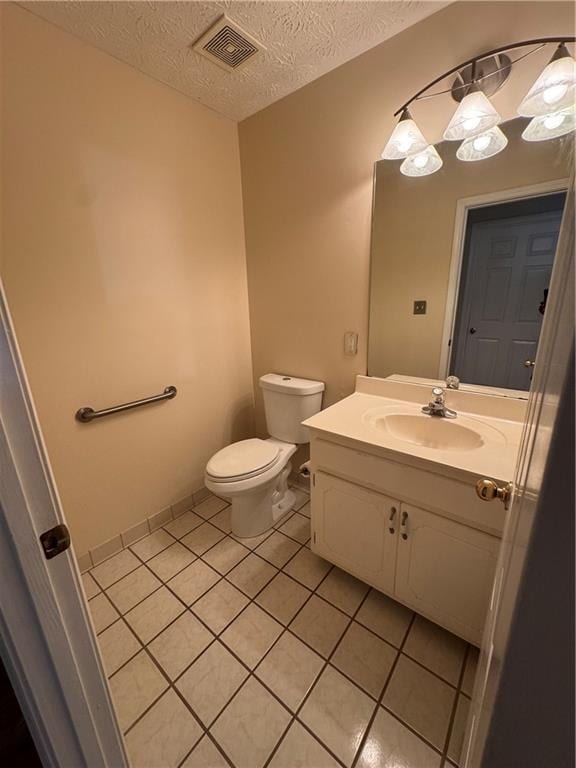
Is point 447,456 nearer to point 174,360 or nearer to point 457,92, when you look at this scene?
point 457,92

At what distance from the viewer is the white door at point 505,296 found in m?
1.11

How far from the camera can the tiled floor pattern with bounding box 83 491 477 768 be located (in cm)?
92

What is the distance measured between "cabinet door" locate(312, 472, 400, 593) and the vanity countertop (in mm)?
217

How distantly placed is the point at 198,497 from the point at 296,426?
819mm

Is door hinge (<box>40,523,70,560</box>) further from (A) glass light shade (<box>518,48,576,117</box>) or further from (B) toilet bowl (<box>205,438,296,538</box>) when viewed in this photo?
(A) glass light shade (<box>518,48,576,117</box>)

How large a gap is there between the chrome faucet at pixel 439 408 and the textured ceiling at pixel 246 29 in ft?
4.63

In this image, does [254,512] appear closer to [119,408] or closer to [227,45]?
[119,408]

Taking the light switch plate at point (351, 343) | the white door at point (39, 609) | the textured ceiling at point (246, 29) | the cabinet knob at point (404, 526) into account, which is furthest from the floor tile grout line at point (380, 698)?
the textured ceiling at point (246, 29)

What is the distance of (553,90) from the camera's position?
929 mm

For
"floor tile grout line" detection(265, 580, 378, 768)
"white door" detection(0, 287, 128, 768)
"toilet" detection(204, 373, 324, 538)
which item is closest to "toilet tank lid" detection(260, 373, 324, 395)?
"toilet" detection(204, 373, 324, 538)

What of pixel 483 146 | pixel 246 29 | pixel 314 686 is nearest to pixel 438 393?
pixel 483 146

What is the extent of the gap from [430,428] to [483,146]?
42.7 inches

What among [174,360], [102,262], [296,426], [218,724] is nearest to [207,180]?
[102,262]

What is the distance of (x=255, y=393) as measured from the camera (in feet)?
7.39
